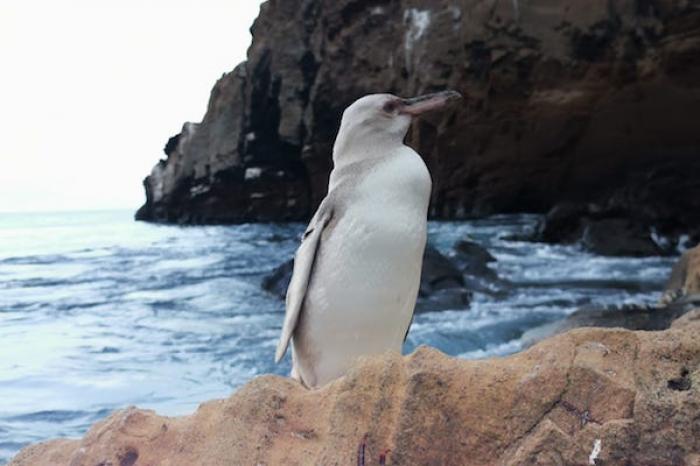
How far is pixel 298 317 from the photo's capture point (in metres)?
2.36

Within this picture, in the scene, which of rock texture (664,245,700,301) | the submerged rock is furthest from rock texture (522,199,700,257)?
the submerged rock

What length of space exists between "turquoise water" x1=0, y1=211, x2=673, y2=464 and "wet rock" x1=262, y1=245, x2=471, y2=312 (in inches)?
6.2

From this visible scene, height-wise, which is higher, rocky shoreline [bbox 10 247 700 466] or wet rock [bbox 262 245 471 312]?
rocky shoreline [bbox 10 247 700 466]

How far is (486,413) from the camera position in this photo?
1.13 m

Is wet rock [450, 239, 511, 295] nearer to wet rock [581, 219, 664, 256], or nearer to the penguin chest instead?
wet rock [581, 219, 664, 256]

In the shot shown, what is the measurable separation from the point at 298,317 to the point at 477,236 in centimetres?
1241

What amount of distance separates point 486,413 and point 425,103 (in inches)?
58.8

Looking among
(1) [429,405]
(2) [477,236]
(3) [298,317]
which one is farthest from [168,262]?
(1) [429,405]

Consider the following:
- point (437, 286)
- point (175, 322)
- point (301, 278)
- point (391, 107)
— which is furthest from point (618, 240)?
point (301, 278)

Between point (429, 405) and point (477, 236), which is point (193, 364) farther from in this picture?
point (477, 236)

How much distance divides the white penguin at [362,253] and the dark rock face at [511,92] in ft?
36.5

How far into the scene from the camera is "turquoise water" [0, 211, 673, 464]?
466 centimetres

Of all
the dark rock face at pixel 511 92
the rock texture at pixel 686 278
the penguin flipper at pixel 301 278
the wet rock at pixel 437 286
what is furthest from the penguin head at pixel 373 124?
the dark rock face at pixel 511 92

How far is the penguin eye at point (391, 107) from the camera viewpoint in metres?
2.37
